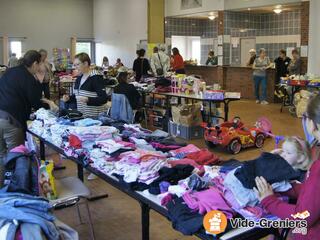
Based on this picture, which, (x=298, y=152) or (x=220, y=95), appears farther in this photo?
(x=220, y=95)

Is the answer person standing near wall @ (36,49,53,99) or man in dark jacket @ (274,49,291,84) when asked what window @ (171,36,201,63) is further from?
person standing near wall @ (36,49,53,99)

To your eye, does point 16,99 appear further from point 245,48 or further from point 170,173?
point 245,48

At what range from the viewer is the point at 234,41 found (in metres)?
13.7

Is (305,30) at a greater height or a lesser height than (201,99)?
greater

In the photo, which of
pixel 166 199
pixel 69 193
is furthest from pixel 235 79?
pixel 166 199

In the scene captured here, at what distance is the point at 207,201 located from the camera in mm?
1922

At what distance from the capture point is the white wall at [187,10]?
13.2 metres

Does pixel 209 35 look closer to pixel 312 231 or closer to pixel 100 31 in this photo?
pixel 100 31

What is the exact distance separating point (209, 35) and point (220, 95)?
10023 millimetres

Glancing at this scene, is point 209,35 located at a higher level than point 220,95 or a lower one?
higher

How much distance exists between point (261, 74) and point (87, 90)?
8197 mm

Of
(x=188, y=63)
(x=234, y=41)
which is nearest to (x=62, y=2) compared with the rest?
(x=188, y=63)

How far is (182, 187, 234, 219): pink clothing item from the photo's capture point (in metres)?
1.88

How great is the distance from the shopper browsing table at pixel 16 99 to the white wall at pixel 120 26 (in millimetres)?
11851
